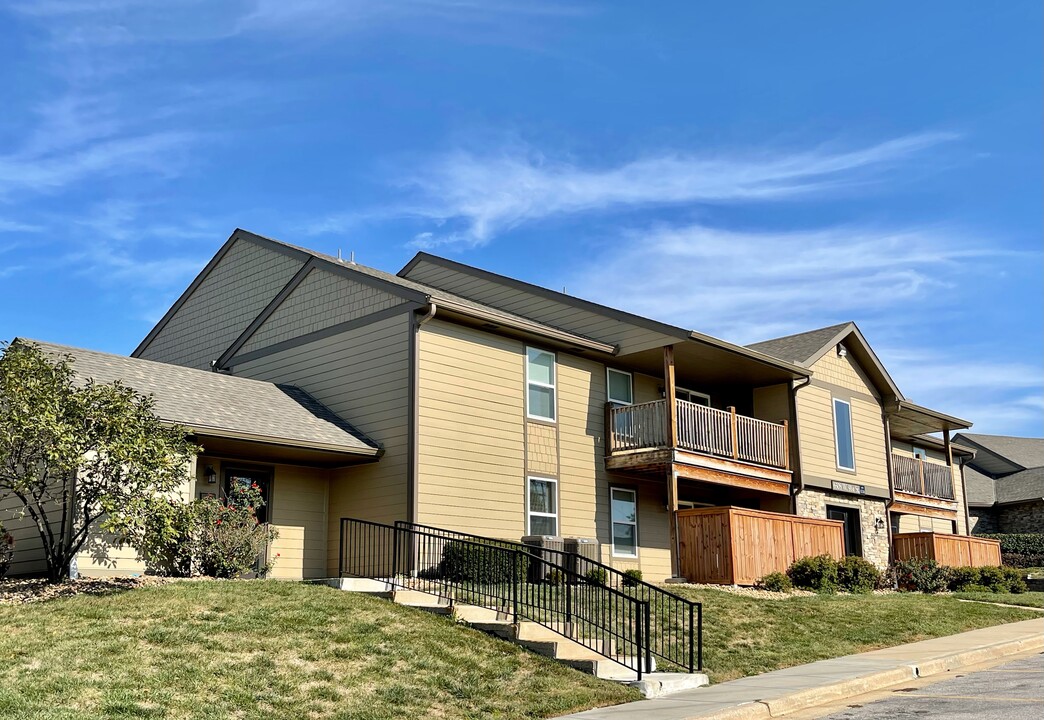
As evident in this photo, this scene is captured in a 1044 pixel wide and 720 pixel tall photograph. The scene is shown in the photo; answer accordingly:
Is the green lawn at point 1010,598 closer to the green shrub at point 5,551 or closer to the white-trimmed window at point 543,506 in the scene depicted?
the white-trimmed window at point 543,506

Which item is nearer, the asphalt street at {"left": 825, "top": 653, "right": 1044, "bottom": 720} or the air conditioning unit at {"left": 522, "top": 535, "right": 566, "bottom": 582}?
the asphalt street at {"left": 825, "top": 653, "right": 1044, "bottom": 720}

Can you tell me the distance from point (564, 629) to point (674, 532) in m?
8.38

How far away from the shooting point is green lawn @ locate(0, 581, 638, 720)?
10.1m

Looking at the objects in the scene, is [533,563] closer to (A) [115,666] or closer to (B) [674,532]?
(B) [674,532]

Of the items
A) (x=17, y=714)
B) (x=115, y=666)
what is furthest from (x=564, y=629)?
(x=17, y=714)

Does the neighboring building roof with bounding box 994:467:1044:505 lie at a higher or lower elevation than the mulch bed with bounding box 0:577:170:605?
higher

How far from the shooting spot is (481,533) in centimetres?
2008

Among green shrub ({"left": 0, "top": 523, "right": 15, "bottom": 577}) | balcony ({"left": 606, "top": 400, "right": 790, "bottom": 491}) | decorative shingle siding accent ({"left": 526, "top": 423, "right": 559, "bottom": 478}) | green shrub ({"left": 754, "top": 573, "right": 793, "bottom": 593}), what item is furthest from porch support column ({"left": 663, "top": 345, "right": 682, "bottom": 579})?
green shrub ({"left": 0, "top": 523, "right": 15, "bottom": 577})

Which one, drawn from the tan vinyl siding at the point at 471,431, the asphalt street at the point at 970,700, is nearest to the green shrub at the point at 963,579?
the tan vinyl siding at the point at 471,431

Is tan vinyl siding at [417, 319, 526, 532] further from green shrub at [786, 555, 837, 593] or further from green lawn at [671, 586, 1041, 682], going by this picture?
green shrub at [786, 555, 837, 593]

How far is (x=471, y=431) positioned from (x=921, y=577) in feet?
41.6

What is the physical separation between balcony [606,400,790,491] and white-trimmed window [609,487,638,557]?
76 cm

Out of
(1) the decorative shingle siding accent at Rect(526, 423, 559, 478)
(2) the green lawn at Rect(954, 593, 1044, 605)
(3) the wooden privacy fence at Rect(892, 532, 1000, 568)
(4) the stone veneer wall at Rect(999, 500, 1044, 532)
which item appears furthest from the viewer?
(4) the stone veneer wall at Rect(999, 500, 1044, 532)

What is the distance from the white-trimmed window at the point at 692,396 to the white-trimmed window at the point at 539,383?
5.19 meters
